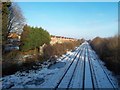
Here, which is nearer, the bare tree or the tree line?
the bare tree

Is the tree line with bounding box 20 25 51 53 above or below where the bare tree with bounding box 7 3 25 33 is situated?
below

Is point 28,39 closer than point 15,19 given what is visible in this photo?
No

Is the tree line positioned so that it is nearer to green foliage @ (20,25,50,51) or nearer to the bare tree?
green foliage @ (20,25,50,51)

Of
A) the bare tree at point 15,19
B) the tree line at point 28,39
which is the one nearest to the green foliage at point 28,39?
the tree line at point 28,39

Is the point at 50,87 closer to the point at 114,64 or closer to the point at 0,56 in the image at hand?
the point at 114,64

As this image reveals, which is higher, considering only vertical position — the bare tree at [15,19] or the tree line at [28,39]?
the bare tree at [15,19]

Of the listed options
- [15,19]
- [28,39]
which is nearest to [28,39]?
[28,39]

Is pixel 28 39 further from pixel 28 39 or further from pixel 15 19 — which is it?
pixel 15 19

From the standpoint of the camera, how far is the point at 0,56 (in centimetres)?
2938

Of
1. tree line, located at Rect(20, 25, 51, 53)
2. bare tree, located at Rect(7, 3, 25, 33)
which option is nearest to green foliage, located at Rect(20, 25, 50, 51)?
tree line, located at Rect(20, 25, 51, 53)

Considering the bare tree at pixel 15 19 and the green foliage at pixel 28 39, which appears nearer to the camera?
the bare tree at pixel 15 19

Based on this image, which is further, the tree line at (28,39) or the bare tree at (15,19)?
the tree line at (28,39)

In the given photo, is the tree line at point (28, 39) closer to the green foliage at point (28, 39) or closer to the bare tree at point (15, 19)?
the green foliage at point (28, 39)

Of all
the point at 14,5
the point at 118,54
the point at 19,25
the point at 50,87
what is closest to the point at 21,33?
the point at 19,25
